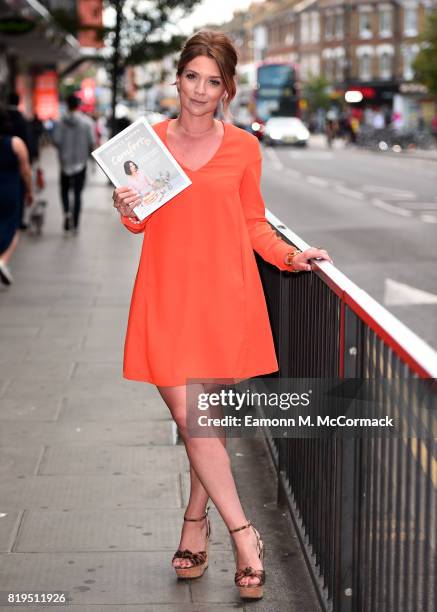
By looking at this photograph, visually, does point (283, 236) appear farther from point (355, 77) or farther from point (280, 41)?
point (280, 41)

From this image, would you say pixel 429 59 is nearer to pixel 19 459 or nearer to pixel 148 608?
pixel 19 459

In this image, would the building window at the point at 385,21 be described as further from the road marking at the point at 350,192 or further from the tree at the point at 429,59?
the road marking at the point at 350,192

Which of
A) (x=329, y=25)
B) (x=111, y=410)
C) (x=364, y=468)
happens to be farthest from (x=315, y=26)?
Answer: (x=364, y=468)

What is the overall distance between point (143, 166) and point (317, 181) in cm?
2801

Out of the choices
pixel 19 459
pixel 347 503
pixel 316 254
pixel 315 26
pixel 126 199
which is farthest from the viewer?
pixel 315 26

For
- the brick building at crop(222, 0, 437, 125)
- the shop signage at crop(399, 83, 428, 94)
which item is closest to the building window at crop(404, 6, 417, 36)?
the brick building at crop(222, 0, 437, 125)

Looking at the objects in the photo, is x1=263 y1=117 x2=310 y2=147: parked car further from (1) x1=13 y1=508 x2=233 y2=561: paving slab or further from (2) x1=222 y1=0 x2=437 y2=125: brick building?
(1) x1=13 y1=508 x2=233 y2=561: paving slab

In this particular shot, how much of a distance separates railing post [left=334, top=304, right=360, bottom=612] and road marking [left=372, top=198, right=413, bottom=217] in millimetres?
18068

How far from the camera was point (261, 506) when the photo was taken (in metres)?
4.98

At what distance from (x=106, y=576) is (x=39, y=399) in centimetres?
289

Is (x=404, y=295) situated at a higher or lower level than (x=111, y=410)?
lower

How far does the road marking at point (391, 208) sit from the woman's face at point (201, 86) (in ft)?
57.6

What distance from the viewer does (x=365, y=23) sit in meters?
102

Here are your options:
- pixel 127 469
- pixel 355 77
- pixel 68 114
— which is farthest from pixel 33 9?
pixel 355 77
